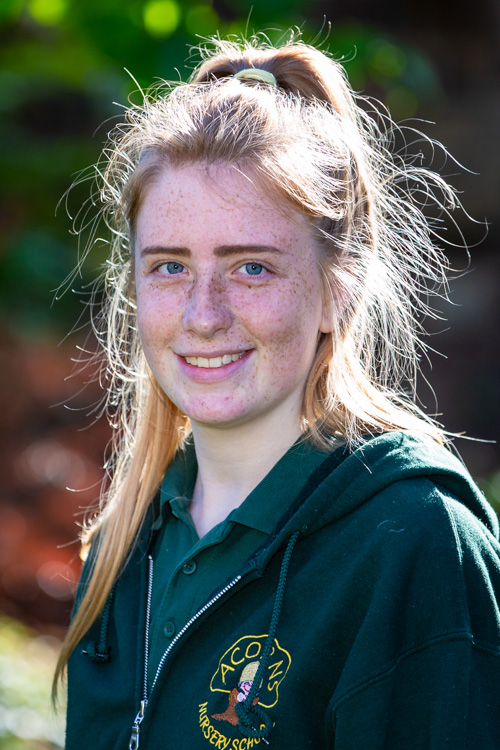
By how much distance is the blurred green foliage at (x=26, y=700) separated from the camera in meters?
3.59

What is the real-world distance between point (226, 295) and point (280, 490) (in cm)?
48

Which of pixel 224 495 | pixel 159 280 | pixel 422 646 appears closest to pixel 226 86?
pixel 159 280

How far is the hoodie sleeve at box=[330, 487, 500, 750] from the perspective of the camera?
1632 mm

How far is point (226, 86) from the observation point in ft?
7.10

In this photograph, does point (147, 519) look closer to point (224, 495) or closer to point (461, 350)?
point (224, 495)

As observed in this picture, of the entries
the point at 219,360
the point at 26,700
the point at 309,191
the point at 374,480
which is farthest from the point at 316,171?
the point at 26,700

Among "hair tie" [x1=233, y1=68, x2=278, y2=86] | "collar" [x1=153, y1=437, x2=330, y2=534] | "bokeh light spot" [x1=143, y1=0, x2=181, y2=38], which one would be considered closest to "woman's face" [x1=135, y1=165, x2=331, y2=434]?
"collar" [x1=153, y1=437, x2=330, y2=534]

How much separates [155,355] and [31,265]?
4.92 metres

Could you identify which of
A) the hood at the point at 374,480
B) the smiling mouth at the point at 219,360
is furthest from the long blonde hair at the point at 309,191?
the smiling mouth at the point at 219,360

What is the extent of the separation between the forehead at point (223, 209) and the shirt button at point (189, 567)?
793 millimetres

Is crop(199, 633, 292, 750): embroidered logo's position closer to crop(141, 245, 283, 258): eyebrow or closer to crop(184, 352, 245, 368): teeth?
crop(184, 352, 245, 368): teeth

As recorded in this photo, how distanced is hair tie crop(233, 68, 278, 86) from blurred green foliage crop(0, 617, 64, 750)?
7.58 ft

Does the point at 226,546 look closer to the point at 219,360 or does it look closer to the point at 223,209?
the point at 219,360

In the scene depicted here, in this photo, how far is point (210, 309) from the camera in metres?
1.96
